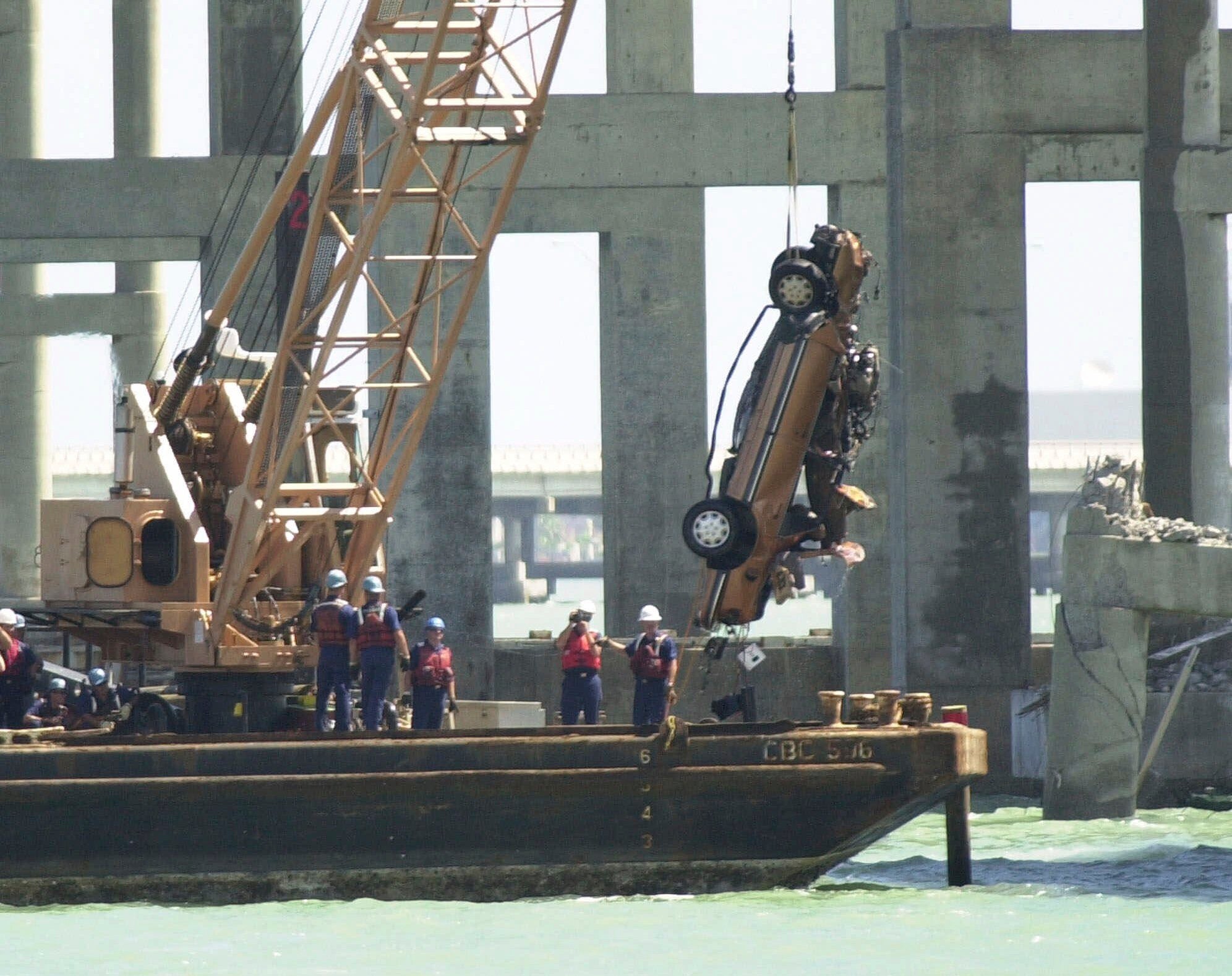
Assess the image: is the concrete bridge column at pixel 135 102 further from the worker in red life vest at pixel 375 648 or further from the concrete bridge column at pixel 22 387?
the worker in red life vest at pixel 375 648

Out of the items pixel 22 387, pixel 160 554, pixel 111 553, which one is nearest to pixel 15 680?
pixel 111 553

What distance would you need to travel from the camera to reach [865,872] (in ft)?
61.1

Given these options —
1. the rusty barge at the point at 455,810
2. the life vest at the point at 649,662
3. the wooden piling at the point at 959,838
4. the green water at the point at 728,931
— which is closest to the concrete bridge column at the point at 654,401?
the life vest at the point at 649,662

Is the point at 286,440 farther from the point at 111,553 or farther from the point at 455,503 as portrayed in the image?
the point at 455,503

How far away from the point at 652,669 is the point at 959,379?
5.69 meters

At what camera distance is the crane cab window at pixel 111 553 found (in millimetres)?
18953

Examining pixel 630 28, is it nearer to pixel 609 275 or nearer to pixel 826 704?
pixel 609 275

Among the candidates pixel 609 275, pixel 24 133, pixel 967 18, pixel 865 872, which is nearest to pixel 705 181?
pixel 609 275

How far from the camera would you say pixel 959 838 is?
17.5m

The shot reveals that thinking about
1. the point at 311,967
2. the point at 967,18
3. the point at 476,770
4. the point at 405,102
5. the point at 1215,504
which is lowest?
the point at 311,967

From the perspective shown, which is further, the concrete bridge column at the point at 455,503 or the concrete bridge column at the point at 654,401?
the concrete bridge column at the point at 654,401

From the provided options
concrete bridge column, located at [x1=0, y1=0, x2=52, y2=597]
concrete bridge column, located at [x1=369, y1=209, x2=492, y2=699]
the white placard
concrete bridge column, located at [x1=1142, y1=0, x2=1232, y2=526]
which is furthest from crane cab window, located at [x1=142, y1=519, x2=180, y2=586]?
concrete bridge column, located at [x1=0, y1=0, x2=52, y2=597]

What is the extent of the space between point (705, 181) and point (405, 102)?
1030cm

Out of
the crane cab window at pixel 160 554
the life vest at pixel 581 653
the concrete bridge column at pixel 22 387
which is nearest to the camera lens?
the crane cab window at pixel 160 554
